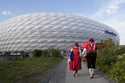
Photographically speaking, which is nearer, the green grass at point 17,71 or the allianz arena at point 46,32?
the green grass at point 17,71

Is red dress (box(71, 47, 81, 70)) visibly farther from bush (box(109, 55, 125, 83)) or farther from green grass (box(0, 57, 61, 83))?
bush (box(109, 55, 125, 83))

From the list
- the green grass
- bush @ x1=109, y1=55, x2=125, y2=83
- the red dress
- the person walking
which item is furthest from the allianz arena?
bush @ x1=109, y1=55, x2=125, y2=83

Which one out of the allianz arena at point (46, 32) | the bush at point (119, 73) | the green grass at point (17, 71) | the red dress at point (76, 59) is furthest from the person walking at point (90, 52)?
the allianz arena at point (46, 32)

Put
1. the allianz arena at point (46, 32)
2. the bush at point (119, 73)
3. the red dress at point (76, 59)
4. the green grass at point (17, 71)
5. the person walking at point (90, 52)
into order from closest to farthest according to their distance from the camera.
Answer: the bush at point (119, 73)
the person walking at point (90, 52)
the green grass at point (17, 71)
the red dress at point (76, 59)
the allianz arena at point (46, 32)

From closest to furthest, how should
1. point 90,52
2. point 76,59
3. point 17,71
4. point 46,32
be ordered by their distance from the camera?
point 90,52, point 76,59, point 17,71, point 46,32

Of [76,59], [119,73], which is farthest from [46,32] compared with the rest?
[119,73]

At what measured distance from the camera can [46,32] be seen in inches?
4801

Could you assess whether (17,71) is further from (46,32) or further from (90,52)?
(46,32)

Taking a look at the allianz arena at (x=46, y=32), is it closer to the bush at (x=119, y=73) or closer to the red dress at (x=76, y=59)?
the red dress at (x=76, y=59)

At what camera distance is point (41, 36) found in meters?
121

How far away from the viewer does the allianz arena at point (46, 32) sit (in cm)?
12038

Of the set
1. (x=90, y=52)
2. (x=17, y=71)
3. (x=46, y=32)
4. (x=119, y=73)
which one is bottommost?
(x=17, y=71)

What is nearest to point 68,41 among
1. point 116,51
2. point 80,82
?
point 116,51

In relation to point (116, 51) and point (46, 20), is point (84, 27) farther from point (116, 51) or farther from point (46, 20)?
point (116, 51)
